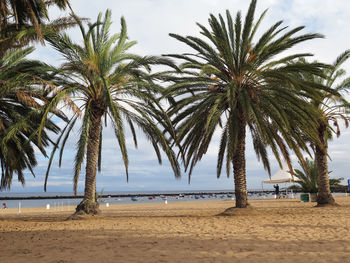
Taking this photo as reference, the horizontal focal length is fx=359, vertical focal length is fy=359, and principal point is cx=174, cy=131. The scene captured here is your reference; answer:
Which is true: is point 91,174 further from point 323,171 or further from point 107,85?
point 323,171

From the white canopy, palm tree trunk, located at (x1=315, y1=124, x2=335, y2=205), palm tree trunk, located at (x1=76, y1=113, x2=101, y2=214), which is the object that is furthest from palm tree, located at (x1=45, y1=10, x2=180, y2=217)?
the white canopy

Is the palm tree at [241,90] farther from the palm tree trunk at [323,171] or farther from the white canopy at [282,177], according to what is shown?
the white canopy at [282,177]

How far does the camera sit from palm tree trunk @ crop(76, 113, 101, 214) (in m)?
17.2

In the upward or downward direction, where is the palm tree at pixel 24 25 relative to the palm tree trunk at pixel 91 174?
upward

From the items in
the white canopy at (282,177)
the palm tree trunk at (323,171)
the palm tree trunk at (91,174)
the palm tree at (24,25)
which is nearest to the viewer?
the palm tree at (24,25)

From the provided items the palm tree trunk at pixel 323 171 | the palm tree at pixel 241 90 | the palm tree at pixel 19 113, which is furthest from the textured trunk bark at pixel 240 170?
the palm tree at pixel 19 113

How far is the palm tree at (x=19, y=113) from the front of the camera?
49.2 feet

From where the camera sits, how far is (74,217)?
16.8 metres

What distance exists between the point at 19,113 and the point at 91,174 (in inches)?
191

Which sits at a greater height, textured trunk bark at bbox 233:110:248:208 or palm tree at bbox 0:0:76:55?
palm tree at bbox 0:0:76:55

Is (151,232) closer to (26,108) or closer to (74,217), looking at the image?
(74,217)

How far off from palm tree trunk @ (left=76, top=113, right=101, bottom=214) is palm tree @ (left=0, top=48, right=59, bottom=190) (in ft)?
7.51

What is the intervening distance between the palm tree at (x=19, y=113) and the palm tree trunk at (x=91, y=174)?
2.29 metres

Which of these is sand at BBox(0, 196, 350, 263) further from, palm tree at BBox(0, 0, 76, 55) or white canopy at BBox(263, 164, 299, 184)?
white canopy at BBox(263, 164, 299, 184)
